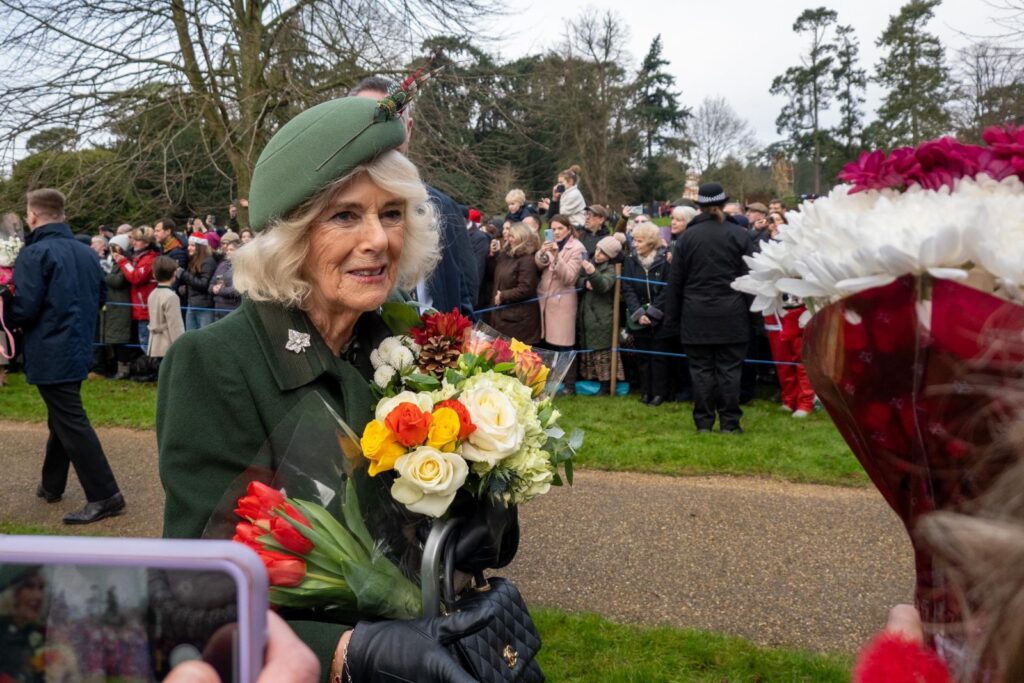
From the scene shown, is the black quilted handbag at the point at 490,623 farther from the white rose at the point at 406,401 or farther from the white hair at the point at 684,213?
the white hair at the point at 684,213

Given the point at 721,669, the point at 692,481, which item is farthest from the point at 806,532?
the point at 721,669

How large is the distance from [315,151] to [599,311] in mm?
7462

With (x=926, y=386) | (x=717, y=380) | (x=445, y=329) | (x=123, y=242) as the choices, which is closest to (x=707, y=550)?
(x=717, y=380)

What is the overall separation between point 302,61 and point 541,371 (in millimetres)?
12361

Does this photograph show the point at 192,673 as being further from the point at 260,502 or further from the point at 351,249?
the point at 351,249

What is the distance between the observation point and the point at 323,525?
1497 mm

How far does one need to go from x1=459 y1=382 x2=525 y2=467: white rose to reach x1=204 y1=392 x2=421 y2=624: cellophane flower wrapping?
0.19 meters

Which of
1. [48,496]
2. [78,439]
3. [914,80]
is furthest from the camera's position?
[914,80]

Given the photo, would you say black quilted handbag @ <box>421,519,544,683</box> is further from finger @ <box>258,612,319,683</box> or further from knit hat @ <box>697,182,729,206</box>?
knit hat @ <box>697,182,729,206</box>

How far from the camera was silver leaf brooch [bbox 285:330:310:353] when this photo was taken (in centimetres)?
196

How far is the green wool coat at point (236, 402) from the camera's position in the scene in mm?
1710

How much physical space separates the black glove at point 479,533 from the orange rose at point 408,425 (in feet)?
0.67

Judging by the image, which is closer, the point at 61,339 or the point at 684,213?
the point at 61,339

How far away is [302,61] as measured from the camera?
512 inches
